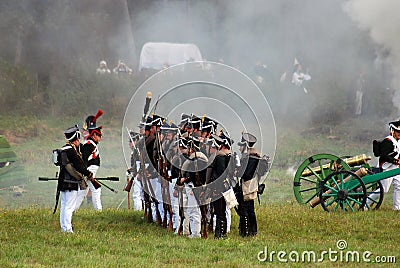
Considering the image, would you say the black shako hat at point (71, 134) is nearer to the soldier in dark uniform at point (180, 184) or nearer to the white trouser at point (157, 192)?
the soldier in dark uniform at point (180, 184)

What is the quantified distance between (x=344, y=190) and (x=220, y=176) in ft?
10.4

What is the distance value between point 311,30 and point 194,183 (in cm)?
1915

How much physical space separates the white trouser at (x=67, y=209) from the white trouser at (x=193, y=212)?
1.85 metres

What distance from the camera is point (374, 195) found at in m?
15.6

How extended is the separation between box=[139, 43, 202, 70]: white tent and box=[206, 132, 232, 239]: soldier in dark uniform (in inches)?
776

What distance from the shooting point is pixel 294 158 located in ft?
76.6

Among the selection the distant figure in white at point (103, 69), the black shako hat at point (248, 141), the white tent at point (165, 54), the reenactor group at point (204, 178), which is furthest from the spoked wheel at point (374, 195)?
the distant figure in white at point (103, 69)

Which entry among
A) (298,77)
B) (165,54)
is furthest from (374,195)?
(165,54)

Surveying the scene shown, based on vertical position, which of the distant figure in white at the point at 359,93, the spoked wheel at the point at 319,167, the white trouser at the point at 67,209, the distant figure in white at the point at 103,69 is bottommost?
the white trouser at the point at 67,209

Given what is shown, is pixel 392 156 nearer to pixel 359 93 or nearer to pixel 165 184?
pixel 165 184

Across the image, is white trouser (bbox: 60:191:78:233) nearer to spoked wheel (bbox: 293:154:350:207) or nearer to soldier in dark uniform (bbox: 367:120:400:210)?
spoked wheel (bbox: 293:154:350:207)

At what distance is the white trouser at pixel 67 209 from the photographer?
12984 millimetres

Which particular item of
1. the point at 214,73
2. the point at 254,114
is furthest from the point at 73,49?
the point at 254,114

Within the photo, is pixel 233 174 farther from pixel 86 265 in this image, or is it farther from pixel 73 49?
pixel 73 49
